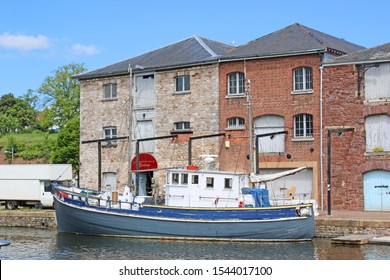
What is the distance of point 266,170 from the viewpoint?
36281 mm

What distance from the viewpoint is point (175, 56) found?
40312mm

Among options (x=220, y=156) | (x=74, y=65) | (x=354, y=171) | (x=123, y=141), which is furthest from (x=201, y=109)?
(x=74, y=65)

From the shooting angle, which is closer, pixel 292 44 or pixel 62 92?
pixel 292 44

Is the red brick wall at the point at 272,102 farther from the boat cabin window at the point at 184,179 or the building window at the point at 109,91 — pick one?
the building window at the point at 109,91

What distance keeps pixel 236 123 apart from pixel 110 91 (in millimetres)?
8439

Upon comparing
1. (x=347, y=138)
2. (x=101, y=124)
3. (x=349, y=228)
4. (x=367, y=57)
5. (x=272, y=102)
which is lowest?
(x=349, y=228)

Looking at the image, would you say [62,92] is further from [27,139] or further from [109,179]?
[109,179]

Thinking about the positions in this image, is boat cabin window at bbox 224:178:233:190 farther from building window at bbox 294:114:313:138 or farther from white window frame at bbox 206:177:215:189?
building window at bbox 294:114:313:138

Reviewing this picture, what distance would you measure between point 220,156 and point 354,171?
720cm

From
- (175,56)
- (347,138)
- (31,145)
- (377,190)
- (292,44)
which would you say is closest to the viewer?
(377,190)

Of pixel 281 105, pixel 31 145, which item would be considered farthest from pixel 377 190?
pixel 31 145

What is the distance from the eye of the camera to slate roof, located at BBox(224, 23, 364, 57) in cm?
3534

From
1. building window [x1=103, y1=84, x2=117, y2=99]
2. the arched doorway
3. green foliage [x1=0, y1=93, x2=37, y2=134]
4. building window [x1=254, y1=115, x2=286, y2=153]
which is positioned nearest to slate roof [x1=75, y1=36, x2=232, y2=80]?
building window [x1=103, y1=84, x2=117, y2=99]

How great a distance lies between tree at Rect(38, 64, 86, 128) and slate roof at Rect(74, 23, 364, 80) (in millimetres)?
25806
